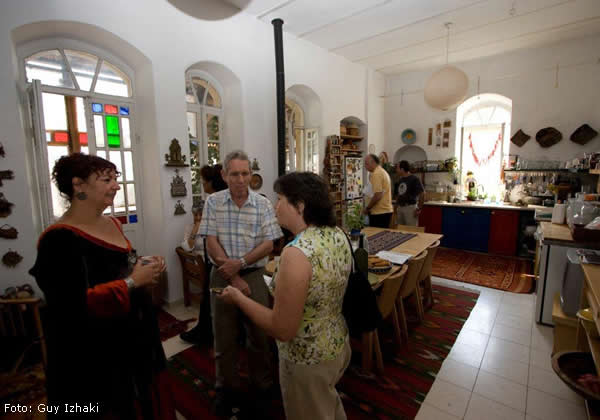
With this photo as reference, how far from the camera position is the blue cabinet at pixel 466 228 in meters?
5.80

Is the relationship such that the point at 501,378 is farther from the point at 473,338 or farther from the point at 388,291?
the point at 388,291

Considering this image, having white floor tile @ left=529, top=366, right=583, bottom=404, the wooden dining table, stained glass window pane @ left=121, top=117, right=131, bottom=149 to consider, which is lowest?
white floor tile @ left=529, top=366, right=583, bottom=404

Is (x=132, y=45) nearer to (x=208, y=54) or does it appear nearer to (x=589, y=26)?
(x=208, y=54)

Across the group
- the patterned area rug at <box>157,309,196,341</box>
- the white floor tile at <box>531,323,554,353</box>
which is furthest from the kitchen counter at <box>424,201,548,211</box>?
the patterned area rug at <box>157,309,196,341</box>

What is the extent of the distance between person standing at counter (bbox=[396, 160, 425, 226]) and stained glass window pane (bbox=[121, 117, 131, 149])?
4.09 m

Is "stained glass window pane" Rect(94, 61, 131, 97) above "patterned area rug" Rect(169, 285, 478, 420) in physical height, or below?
above

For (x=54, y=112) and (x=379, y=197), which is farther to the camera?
(x=379, y=197)

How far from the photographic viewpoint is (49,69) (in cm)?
300

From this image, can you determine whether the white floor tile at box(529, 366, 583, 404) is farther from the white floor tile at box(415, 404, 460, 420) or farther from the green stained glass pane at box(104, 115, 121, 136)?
the green stained glass pane at box(104, 115, 121, 136)

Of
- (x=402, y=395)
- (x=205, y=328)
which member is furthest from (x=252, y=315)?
(x=205, y=328)

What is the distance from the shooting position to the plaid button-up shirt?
2.05 meters

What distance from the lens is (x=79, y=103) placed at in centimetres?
319

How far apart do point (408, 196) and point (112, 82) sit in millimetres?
4477

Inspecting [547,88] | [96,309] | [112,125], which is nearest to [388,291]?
[96,309]
